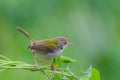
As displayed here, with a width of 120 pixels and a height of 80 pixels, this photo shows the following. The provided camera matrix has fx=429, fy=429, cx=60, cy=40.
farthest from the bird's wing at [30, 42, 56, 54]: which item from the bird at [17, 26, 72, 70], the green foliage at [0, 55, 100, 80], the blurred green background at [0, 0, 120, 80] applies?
the blurred green background at [0, 0, 120, 80]

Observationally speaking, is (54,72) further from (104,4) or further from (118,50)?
(104,4)

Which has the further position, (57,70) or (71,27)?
(71,27)

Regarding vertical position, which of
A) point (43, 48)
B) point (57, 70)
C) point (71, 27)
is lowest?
point (57, 70)

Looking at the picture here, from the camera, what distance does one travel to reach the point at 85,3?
4.90 meters

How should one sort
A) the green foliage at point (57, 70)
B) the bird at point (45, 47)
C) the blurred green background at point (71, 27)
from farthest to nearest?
the blurred green background at point (71, 27)
the bird at point (45, 47)
the green foliage at point (57, 70)

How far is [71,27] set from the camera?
4828 millimetres

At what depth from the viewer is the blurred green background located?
452cm

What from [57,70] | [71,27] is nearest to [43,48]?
[57,70]

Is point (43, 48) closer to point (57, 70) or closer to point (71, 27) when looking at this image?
point (57, 70)

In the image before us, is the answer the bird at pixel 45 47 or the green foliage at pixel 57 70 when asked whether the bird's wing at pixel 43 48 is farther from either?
the green foliage at pixel 57 70

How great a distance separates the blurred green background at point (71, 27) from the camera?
14.8 ft

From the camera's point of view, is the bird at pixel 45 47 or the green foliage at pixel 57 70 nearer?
the green foliage at pixel 57 70

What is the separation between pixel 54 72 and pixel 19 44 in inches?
113

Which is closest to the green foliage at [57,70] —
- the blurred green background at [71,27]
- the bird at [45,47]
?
the bird at [45,47]
